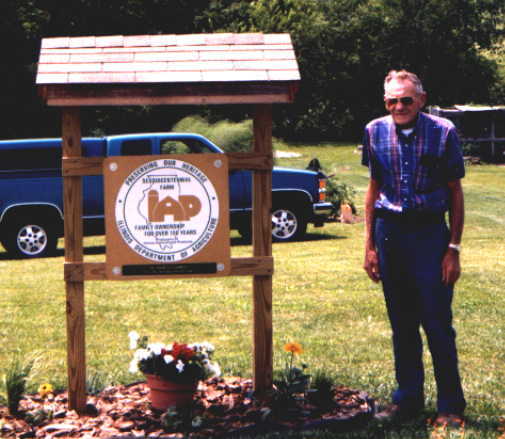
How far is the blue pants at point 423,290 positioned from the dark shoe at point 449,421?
0.09ft

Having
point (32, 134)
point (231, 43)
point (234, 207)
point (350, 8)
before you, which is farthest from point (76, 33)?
point (231, 43)

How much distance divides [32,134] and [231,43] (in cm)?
2945

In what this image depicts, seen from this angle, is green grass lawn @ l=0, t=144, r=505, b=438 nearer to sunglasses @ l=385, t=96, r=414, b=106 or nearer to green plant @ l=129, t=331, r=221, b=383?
green plant @ l=129, t=331, r=221, b=383

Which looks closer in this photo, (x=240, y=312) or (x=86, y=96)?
(x=86, y=96)

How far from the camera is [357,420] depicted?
534cm

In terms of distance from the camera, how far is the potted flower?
5359mm

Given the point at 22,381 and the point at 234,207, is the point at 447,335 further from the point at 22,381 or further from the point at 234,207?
the point at 234,207

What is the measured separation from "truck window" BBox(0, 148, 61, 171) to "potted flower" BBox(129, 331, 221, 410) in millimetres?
9674

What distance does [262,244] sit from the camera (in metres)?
5.57

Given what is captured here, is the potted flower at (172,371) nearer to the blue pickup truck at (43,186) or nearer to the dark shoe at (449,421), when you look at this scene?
the dark shoe at (449,421)

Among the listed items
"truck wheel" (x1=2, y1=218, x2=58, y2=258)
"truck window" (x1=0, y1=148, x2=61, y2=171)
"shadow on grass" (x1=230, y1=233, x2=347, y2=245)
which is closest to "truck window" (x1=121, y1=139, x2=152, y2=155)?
"truck window" (x1=0, y1=148, x2=61, y2=171)

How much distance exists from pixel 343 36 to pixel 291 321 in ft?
135

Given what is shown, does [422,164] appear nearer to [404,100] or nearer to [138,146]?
[404,100]

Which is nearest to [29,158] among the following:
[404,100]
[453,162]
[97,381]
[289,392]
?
[97,381]
